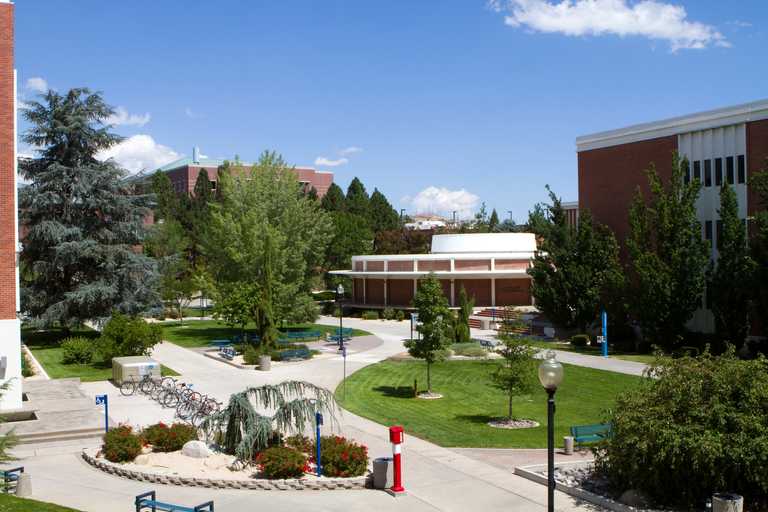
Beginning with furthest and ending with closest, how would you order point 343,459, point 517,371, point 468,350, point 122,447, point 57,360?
point 468,350
point 57,360
point 517,371
point 122,447
point 343,459

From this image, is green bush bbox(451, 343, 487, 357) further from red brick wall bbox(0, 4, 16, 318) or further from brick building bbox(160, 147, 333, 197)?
brick building bbox(160, 147, 333, 197)

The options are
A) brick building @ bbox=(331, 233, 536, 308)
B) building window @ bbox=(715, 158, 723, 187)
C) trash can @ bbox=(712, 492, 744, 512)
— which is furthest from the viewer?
brick building @ bbox=(331, 233, 536, 308)

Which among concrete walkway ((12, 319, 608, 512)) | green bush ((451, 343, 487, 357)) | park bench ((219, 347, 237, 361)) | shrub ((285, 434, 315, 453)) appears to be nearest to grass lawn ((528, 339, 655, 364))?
green bush ((451, 343, 487, 357))

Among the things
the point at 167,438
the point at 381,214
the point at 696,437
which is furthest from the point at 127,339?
the point at 381,214

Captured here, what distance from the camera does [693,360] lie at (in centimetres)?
1648

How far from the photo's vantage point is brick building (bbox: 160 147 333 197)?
125 m

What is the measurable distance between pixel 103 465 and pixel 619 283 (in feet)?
98.6

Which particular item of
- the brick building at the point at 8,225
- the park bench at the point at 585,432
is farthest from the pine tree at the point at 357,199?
the park bench at the point at 585,432

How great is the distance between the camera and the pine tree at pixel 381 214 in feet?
332

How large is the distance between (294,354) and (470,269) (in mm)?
24359

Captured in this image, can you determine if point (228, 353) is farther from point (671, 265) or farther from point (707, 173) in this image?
point (707, 173)

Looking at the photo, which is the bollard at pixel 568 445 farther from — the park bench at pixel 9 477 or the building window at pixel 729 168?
the building window at pixel 729 168

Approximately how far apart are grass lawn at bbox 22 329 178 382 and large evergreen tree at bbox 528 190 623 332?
23.8m

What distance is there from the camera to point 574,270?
1747 inches
